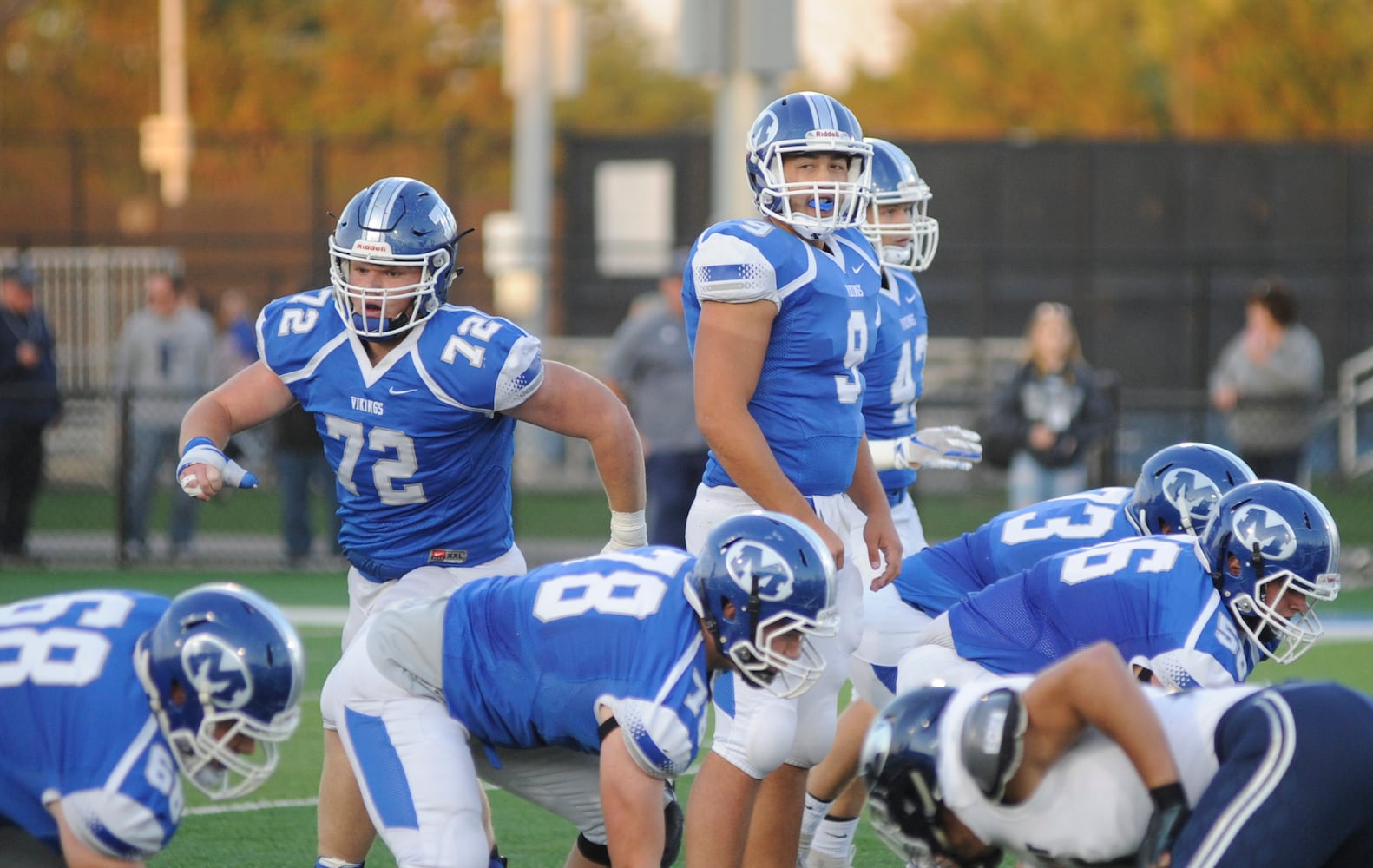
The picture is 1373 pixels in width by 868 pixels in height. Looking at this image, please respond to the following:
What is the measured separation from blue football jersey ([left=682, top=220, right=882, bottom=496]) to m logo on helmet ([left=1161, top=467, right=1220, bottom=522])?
33.1 inches

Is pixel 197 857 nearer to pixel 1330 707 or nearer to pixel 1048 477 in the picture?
pixel 1330 707

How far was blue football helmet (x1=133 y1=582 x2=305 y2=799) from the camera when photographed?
319 cm

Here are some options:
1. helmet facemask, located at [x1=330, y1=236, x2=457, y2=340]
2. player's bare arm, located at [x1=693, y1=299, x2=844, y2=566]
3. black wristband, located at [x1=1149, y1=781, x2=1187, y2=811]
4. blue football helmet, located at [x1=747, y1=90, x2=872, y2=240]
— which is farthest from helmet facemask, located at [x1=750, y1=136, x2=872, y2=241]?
black wristband, located at [x1=1149, y1=781, x2=1187, y2=811]

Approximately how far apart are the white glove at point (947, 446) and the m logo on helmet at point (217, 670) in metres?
2.61

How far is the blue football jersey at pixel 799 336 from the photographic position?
4371mm

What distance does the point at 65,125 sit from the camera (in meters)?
32.2

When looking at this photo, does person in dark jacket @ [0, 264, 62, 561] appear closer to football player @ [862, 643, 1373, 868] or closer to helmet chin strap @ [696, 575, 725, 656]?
helmet chin strap @ [696, 575, 725, 656]

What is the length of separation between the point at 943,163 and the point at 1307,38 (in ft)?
34.7

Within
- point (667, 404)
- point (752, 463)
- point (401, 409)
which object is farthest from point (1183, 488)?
point (667, 404)

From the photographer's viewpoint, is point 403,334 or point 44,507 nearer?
point 403,334

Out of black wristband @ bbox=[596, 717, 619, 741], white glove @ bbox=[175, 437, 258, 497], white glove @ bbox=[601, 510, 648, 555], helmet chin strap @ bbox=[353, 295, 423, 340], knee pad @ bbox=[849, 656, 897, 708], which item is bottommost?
knee pad @ bbox=[849, 656, 897, 708]

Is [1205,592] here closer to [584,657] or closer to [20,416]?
[584,657]

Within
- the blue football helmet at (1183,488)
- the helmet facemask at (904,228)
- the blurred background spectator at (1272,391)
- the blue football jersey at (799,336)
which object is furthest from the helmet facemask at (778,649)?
the blurred background spectator at (1272,391)

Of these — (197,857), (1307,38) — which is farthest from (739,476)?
(1307,38)
